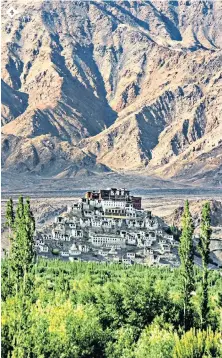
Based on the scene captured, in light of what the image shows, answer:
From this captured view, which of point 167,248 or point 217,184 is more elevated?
point 217,184

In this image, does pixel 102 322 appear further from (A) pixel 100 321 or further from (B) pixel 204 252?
(B) pixel 204 252

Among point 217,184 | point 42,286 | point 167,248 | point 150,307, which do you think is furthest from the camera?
point 217,184

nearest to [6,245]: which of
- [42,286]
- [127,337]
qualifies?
[42,286]

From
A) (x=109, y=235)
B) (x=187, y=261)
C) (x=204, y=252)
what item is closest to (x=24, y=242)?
(x=187, y=261)

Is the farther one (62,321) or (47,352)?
(62,321)

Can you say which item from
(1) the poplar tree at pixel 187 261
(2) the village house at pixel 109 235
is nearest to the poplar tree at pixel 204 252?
(1) the poplar tree at pixel 187 261

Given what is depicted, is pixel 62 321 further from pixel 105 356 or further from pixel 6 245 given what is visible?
pixel 6 245

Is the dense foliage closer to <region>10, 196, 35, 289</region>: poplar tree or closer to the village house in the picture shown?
<region>10, 196, 35, 289</region>: poplar tree
